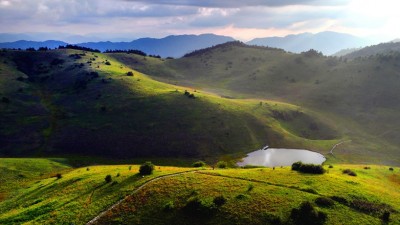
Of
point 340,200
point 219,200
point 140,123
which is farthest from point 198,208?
point 140,123

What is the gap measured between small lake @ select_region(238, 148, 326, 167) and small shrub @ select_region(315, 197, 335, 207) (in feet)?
180

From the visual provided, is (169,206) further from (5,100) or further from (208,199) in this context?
(5,100)

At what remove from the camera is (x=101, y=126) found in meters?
133

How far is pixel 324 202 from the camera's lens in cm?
4797

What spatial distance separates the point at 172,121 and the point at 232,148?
92.6 ft

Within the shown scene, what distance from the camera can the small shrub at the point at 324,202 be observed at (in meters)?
47.8

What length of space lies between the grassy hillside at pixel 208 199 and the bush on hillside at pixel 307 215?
832mm

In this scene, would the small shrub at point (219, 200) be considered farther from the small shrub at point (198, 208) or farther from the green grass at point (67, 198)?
the green grass at point (67, 198)

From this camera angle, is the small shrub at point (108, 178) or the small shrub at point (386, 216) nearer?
the small shrub at point (386, 216)

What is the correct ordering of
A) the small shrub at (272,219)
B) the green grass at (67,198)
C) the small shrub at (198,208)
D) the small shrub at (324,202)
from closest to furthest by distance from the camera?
the small shrub at (272,219) → the small shrub at (198,208) → the small shrub at (324,202) → the green grass at (67,198)

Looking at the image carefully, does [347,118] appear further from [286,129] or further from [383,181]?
[383,181]

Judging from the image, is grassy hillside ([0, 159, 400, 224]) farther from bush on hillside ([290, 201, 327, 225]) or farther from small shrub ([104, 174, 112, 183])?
bush on hillside ([290, 201, 327, 225])

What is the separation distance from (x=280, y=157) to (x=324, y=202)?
66.0 metres

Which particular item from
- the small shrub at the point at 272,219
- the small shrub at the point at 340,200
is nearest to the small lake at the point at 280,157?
the small shrub at the point at 340,200
